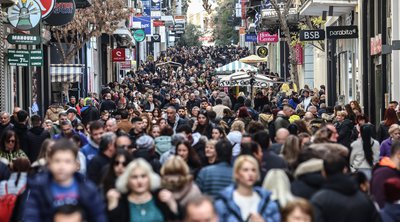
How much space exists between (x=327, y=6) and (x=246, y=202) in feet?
95.0

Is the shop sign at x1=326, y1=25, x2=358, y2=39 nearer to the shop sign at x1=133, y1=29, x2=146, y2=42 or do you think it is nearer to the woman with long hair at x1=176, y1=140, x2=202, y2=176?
the woman with long hair at x1=176, y1=140, x2=202, y2=176

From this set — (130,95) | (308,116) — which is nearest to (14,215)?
(308,116)

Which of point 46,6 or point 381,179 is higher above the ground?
point 46,6

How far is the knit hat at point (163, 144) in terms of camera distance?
15359 mm

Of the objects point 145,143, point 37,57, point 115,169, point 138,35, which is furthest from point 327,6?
point 138,35

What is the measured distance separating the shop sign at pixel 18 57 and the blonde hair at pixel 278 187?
1980cm

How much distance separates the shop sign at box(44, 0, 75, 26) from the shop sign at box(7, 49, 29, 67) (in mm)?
5362

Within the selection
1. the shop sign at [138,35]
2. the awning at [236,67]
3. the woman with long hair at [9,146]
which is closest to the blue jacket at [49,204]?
the woman with long hair at [9,146]

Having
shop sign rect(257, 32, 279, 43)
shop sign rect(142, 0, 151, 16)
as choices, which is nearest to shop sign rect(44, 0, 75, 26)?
shop sign rect(257, 32, 279, 43)

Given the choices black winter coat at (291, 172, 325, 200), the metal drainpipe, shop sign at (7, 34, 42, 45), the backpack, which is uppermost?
shop sign at (7, 34, 42, 45)

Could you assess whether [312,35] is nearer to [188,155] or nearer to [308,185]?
[188,155]

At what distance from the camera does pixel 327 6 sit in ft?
124

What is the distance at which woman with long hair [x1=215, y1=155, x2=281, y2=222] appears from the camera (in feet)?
30.9

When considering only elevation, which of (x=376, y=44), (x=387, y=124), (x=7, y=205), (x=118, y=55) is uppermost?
(x=118, y=55)
